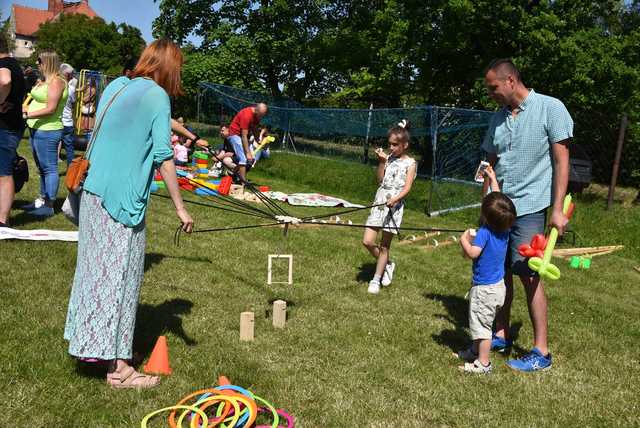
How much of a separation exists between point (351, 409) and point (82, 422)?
4.84 ft

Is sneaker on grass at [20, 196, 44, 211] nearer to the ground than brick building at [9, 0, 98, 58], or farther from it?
nearer to the ground

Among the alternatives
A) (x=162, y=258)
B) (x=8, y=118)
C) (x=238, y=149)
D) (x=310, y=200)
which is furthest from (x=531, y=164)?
(x=238, y=149)

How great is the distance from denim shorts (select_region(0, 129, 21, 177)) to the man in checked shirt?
197 inches

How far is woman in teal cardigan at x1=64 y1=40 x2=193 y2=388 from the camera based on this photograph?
10.8 ft

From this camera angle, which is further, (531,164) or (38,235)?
(38,235)

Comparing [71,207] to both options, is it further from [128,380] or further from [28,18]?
[28,18]

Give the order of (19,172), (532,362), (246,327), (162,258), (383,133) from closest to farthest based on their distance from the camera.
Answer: (532,362)
(246,327)
(162,258)
(19,172)
(383,133)

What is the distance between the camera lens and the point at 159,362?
3732 millimetres

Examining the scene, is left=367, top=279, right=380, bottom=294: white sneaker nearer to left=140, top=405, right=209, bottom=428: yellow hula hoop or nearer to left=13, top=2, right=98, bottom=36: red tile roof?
left=140, top=405, right=209, bottom=428: yellow hula hoop

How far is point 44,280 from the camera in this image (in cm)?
521

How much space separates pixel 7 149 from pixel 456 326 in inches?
198

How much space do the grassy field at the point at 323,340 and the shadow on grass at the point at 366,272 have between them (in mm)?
33

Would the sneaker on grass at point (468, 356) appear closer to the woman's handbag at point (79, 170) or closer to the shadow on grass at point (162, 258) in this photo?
the woman's handbag at point (79, 170)

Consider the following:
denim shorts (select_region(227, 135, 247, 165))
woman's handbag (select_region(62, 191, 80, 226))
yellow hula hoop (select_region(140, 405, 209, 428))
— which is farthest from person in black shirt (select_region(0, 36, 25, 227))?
denim shorts (select_region(227, 135, 247, 165))
